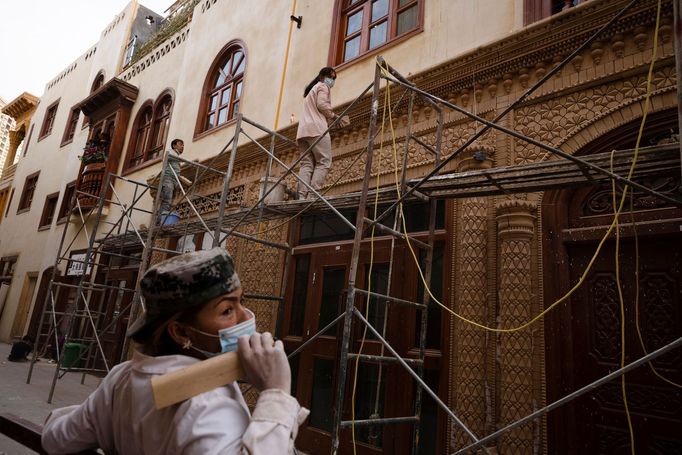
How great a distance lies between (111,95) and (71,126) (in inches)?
168

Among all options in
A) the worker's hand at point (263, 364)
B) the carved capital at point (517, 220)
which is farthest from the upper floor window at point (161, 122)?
the worker's hand at point (263, 364)

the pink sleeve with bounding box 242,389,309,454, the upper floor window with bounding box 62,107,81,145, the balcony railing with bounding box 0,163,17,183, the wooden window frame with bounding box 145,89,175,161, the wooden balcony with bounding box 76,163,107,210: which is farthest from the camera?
the balcony railing with bounding box 0,163,17,183

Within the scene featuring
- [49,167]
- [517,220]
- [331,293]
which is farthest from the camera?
[49,167]

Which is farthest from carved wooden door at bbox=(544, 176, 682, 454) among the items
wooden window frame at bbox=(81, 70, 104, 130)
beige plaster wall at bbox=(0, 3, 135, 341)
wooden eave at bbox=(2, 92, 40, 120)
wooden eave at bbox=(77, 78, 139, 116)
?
wooden eave at bbox=(2, 92, 40, 120)

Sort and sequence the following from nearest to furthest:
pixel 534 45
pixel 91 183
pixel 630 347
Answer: pixel 630 347 < pixel 534 45 < pixel 91 183

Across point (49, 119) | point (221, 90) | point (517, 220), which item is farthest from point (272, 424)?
point (49, 119)

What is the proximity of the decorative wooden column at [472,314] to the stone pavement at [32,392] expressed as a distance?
4394 mm

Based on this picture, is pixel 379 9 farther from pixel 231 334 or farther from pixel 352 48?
pixel 231 334

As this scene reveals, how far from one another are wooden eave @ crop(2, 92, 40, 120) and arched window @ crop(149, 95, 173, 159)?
13100 millimetres

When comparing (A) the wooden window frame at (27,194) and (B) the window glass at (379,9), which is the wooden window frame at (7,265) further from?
(B) the window glass at (379,9)

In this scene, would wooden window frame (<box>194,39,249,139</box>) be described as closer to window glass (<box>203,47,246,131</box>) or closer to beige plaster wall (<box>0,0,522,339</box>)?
window glass (<box>203,47,246,131</box>)

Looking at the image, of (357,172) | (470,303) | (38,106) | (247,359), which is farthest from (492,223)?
(38,106)

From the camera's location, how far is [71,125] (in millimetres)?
16234

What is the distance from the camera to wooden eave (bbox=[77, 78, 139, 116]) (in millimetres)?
12711
